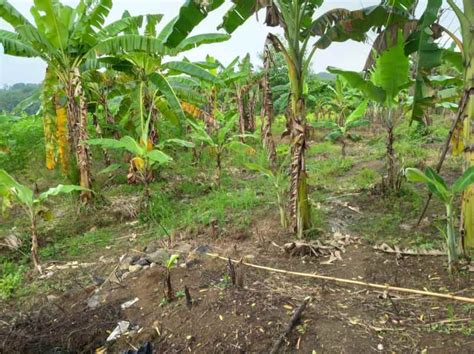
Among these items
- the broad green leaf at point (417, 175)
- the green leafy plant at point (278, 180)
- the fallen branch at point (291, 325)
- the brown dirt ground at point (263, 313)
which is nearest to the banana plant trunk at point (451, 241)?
the brown dirt ground at point (263, 313)

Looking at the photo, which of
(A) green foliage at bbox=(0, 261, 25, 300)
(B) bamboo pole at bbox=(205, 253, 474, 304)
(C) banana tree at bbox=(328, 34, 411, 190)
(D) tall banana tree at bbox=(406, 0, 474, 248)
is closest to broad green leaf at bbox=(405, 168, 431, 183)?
(D) tall banana tree at bbox=(406, 0, 474, 248)

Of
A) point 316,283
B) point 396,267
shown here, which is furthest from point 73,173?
point 396,267

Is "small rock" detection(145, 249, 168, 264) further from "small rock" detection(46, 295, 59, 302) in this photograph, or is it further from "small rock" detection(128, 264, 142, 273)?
"small rock" detection(46, 295, 59, 302)

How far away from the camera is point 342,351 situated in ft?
8.57

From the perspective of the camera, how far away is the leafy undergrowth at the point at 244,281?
291 cm

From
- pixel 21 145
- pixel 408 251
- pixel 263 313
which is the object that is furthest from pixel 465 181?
pixel 21 145

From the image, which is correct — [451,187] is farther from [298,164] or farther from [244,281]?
[244,281]

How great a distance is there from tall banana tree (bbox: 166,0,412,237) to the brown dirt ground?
0.91 metres

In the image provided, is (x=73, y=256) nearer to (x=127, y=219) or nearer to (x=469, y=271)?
(x=127, y=219)

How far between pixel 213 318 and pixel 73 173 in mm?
4857

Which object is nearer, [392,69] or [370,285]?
[370,285]

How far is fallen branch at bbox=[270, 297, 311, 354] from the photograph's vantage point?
2.70 meters

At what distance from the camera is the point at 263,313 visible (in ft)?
10.2

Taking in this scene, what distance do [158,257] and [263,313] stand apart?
6.18 feet
